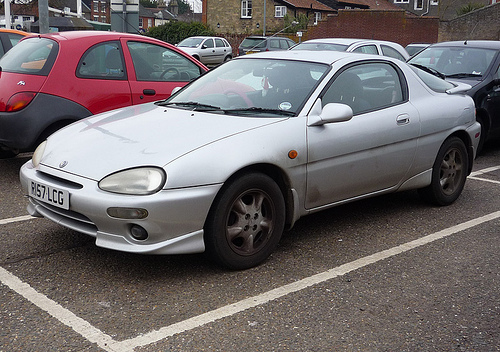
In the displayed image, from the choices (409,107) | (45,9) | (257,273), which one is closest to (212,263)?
(257,273)

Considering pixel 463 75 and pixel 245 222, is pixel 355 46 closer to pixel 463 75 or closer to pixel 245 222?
pixel 463 75

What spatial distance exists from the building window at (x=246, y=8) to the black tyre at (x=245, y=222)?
5396 centimetres

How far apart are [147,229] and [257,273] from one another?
879 millimetres

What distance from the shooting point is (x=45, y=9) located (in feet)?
48.1

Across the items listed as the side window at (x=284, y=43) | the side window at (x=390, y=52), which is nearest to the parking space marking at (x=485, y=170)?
the side window at (x=390, y=52)

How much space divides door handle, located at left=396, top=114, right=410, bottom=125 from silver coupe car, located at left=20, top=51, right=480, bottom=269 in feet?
0.04

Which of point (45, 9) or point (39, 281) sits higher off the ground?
point (45, 9)

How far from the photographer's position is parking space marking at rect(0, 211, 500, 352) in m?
3.35

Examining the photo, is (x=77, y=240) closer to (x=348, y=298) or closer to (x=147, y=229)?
(x=147, y=229)

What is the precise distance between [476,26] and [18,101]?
4057 cm

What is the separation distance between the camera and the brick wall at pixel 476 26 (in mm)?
41219

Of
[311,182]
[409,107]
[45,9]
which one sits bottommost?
[311,182]

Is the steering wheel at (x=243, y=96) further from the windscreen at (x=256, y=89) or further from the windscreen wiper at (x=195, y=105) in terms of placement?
the windscreen wiper at (x=195, y=105)

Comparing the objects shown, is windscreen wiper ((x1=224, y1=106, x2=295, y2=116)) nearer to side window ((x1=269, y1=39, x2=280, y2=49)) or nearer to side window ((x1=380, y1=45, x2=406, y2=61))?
side window ((x1=380, y1=45, x2=406, y2=61))
